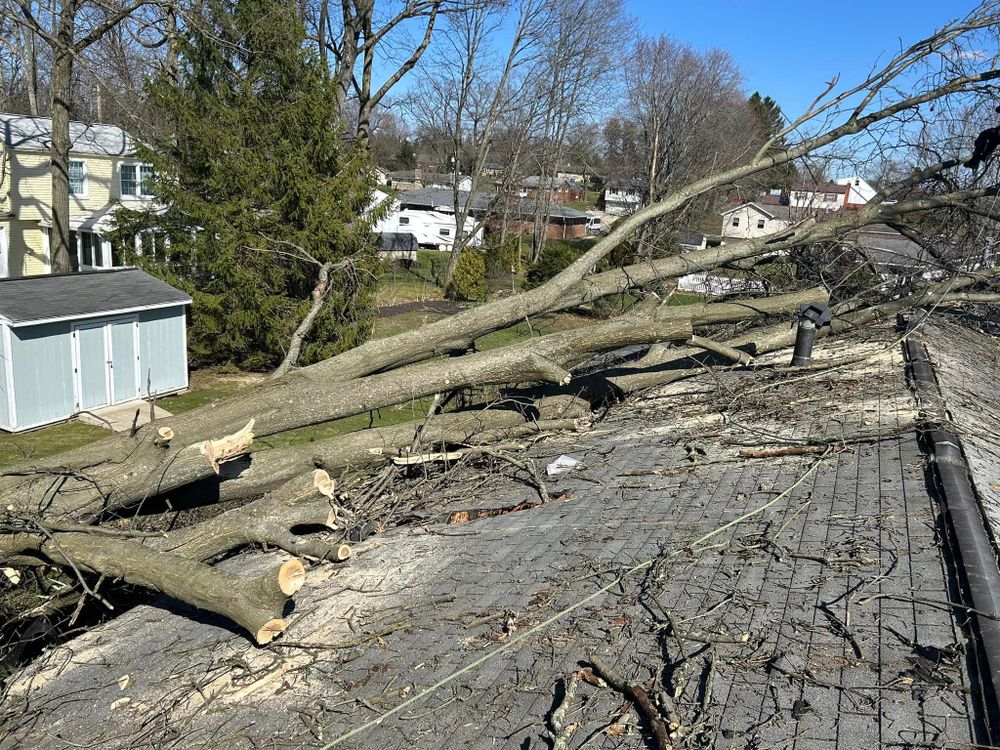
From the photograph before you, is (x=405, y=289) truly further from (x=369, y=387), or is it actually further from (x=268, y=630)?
(x=268, y=630)

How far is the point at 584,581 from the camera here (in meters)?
4.34

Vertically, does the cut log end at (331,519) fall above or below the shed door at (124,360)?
above

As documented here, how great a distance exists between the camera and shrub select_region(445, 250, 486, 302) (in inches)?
1159

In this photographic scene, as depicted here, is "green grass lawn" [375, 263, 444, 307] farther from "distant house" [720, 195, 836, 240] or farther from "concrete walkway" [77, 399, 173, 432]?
"distant house" [720, 195, 836, 240]

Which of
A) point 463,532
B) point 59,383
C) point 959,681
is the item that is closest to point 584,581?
point 463,532

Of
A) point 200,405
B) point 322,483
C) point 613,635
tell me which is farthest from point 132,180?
point 613,635

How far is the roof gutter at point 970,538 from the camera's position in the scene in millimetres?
3006

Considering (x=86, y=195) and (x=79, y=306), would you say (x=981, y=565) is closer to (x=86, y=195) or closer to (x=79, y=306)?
(x=79, y=306)

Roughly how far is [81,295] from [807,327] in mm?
Result: 12883

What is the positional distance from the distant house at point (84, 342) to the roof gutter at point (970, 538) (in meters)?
12.8

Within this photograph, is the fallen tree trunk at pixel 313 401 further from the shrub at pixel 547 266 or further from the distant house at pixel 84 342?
the shrub at pixel 547 266

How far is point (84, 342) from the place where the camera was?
14.6 m

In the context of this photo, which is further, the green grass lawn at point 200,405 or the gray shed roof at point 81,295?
the gray shed roof at point 81,295

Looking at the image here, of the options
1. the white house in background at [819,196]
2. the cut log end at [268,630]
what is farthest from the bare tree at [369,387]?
the white house in background at [819,196]
